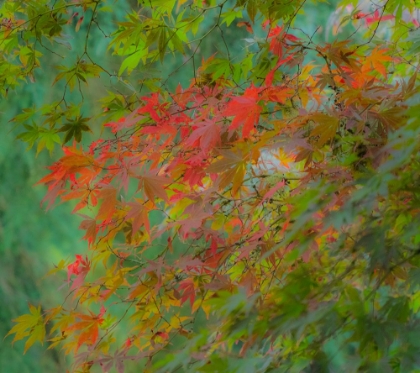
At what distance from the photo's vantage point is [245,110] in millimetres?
922

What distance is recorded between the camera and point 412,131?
1.50 feet

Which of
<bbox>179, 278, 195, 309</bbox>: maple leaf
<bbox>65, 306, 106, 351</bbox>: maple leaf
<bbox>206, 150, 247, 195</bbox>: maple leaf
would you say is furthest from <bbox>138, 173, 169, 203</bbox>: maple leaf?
<bbox>65, 306, 106, 351</bbox>: maple leaf

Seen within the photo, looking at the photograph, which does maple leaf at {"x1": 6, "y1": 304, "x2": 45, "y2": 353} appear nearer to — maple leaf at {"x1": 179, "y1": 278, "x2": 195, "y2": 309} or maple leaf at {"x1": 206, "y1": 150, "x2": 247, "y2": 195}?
maple leaf at {"x1": 179, "y1": 278, "x2": 195, "y2": 309}

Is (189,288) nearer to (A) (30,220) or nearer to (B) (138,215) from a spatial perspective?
(B) (138,215)

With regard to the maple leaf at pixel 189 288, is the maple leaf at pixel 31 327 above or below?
above

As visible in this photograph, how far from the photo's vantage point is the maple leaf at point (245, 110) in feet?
2.99

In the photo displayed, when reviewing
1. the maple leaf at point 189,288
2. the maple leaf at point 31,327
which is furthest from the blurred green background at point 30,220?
the maple leaf at point 189,288

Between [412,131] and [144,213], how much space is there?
63 centimetres

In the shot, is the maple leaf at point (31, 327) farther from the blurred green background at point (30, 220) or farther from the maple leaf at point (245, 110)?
the blurred green background at point (30, 220)

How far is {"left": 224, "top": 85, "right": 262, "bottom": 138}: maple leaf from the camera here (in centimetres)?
91

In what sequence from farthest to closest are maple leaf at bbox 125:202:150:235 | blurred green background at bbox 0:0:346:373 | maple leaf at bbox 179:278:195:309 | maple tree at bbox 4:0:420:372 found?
blurred green background at bbox 0:0:346:373, maple leaf at bbox 179:278:195:309, maple leaf at bbox 125:202:150:235, maple tree at bbox 4:0:420:372

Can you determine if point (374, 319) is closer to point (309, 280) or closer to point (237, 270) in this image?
point (309, 280)

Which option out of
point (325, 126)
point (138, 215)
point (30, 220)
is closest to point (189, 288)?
point (138, 215)

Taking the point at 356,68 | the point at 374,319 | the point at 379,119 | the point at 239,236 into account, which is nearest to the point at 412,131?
the point at 374,319
